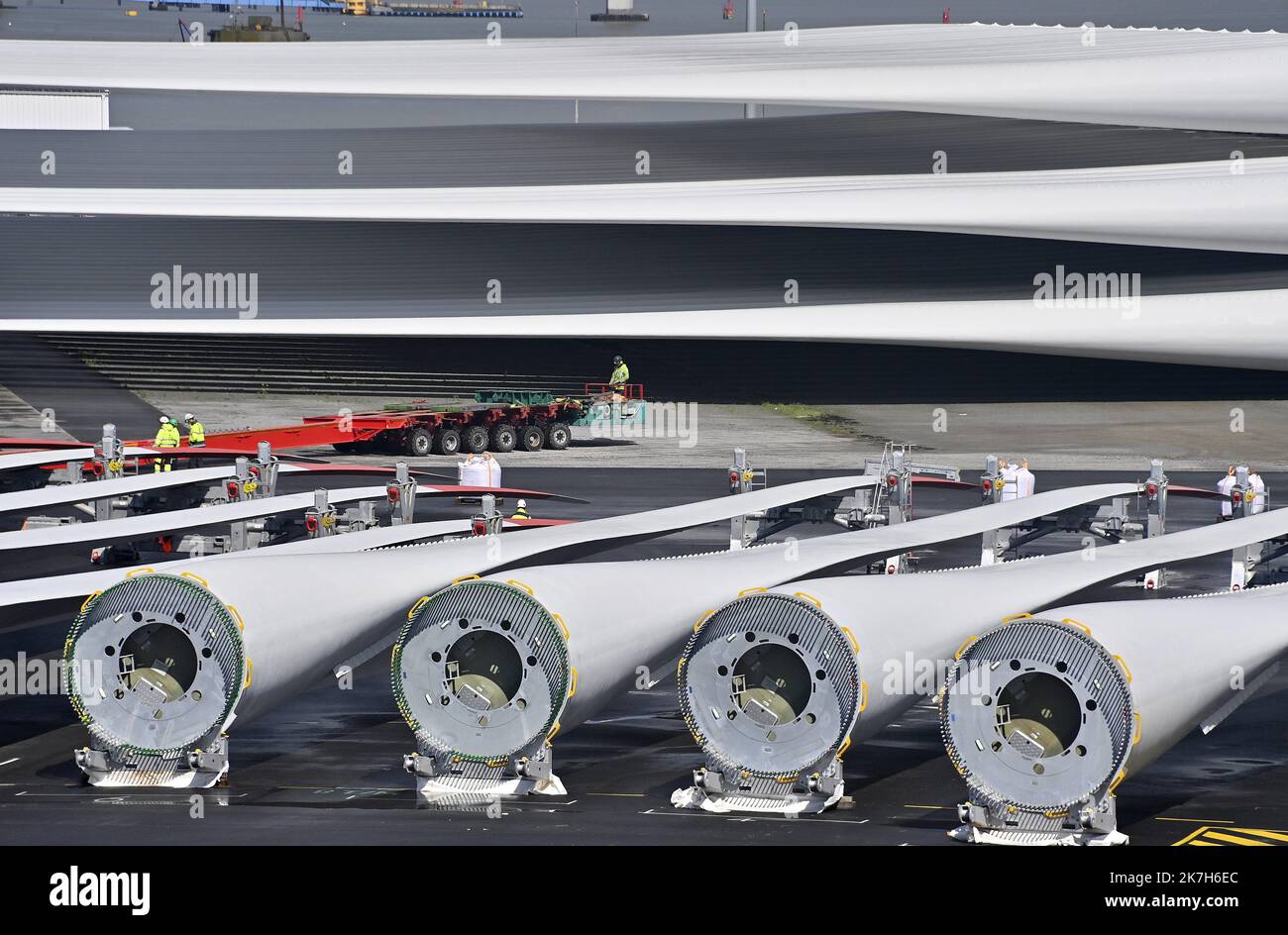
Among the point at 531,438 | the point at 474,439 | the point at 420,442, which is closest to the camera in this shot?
the point at 420,442

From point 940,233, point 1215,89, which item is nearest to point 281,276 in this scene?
point 940,233

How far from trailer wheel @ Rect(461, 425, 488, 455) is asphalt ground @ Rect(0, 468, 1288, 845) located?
989 inches

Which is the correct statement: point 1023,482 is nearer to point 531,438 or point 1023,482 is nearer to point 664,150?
point 531,438

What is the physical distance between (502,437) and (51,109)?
2216 centimetres

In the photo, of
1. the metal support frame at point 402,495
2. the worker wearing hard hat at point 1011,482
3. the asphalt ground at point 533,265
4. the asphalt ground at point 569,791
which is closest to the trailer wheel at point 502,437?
the asphalt ground at point 533,265

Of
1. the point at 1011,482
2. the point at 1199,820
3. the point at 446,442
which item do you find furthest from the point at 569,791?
the point at 446,442

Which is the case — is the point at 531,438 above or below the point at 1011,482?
above

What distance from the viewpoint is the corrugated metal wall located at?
192 feet

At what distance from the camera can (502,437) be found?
4941 centimetres

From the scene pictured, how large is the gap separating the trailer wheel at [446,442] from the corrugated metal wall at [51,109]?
20.7 m

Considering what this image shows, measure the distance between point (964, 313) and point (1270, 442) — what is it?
10540 mm

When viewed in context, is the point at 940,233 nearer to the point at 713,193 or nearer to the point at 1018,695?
the point at 713,193

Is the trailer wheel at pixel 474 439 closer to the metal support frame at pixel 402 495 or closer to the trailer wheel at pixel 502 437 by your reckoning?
the trailer wheel at pixel 502 437

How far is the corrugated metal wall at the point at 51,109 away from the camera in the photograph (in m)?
58.5
